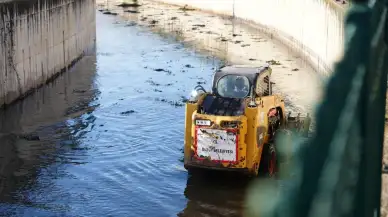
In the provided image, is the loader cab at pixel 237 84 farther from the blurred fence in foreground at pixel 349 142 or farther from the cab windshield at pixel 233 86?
the blurred fence in foreground at pixel 349 142

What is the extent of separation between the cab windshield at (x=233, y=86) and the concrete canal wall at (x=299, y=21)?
6565mm

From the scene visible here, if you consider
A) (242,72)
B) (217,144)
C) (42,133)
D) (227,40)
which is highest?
(242,72)

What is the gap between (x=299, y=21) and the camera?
38.0 m

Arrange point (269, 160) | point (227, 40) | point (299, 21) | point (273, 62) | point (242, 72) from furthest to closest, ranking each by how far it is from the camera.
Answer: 1. point (227, 40)
2. point (299, 21)
3. point (273, 62)
4. point (242, 72)
5. point (269, 160)

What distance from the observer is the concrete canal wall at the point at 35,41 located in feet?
74.2

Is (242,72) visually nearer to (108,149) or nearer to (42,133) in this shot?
(108,149)

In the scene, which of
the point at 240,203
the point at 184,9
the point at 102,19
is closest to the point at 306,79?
the point at 240,203

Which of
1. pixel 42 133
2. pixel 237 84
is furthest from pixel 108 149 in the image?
pixel 237 84

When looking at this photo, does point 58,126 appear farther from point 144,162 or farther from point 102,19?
point 102,19

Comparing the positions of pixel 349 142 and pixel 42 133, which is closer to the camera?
pixel 349 142

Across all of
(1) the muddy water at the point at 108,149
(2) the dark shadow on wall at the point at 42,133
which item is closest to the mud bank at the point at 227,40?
(1) the muddy water at the point at 108,149

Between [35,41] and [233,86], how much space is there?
13733 mm

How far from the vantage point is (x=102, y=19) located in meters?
52.9

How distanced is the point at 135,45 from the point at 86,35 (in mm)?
4408
